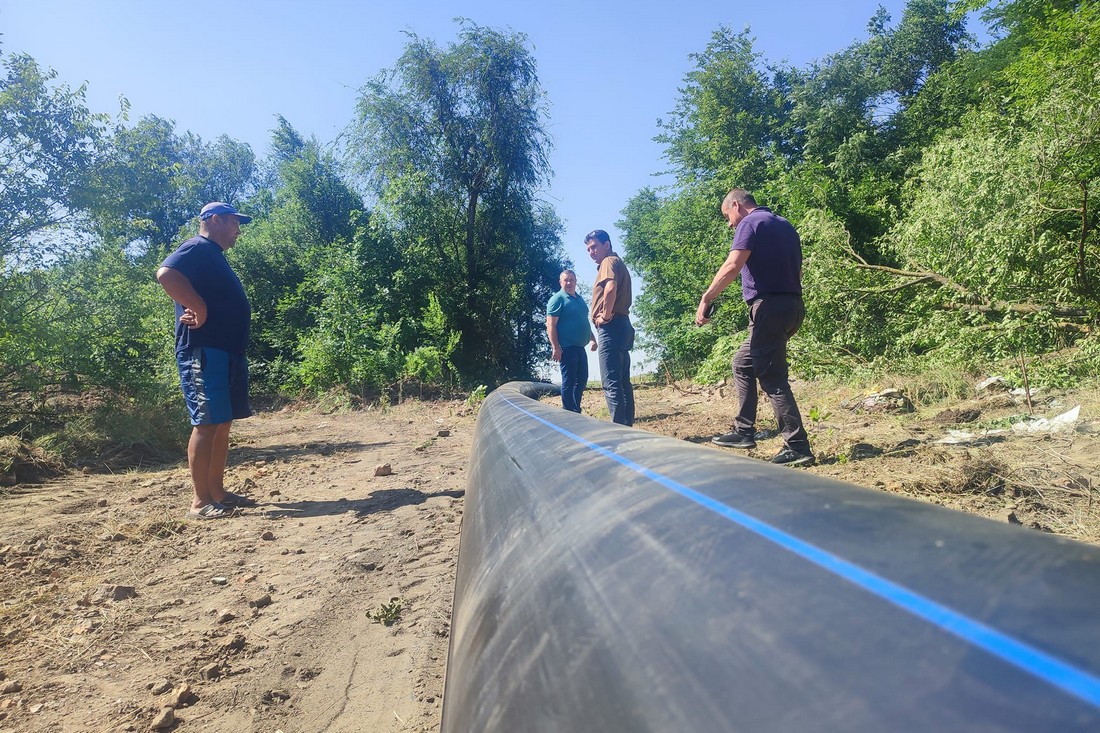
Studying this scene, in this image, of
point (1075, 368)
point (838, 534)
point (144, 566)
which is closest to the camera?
point (838, 534)

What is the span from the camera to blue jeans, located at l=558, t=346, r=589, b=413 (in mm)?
5492

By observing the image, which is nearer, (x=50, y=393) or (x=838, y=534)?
(x=838, y=534)

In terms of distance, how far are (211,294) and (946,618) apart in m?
3.93

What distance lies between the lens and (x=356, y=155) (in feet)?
62.5

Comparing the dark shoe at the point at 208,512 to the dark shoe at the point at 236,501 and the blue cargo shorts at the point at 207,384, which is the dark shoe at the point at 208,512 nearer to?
the dark shoe at the point at 236,501

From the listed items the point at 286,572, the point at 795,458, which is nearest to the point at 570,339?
the point at 795,458

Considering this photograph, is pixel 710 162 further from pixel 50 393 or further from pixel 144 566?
pixel 144 566

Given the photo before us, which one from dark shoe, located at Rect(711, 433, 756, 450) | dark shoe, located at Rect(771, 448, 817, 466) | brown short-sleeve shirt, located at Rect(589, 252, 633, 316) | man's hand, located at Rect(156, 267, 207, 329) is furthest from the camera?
brown short-sleeve shirt, located at Rect(589, 252, 633, 316)

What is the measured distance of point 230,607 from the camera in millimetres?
2258

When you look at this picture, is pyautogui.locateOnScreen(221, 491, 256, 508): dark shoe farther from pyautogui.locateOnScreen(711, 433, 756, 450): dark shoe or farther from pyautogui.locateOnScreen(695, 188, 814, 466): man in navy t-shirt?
pyautogui.locateOnScreen(695, 188, 814, 466): man in navy t-shirt

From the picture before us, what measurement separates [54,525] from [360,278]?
1289cm

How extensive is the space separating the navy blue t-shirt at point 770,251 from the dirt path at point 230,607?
238 cm

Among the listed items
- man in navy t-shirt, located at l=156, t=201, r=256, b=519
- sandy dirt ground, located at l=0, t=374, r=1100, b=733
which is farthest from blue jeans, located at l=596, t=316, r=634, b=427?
man in navy t-shirt, located at l=156, t=201, r=256, b=519

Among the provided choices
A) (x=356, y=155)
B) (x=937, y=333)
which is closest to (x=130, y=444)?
(x=937, y=333)
